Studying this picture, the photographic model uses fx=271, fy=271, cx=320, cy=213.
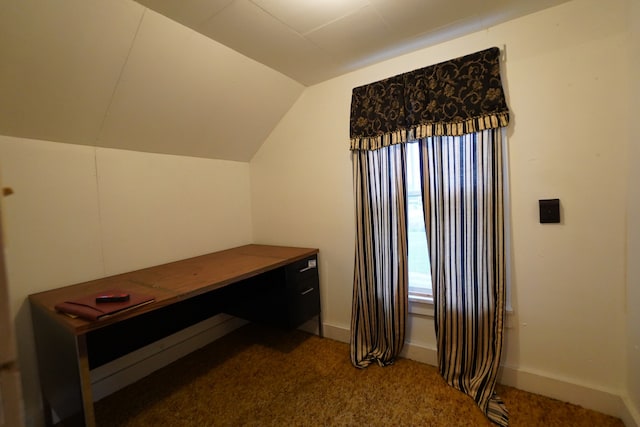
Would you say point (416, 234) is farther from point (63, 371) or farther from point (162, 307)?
point (63, 371)

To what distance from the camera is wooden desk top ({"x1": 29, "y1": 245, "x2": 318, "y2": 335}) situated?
4.07 ft

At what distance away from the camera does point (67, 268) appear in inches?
64.8

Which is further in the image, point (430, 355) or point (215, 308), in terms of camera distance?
point (215, 308)

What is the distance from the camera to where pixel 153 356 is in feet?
6.59

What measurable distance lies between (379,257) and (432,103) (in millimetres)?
1115

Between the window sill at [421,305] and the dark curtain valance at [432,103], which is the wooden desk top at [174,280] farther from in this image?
the dark curtain valance at [432,103]

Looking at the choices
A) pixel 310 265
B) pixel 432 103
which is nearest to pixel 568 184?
pixel 432 103

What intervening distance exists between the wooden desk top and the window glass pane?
810 millimetres

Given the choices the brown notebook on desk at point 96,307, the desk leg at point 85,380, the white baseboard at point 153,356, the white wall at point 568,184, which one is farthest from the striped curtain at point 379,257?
the desk leg at point 85,380

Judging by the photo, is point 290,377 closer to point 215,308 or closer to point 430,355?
point 215,308

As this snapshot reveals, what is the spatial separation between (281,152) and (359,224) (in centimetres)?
A: 107

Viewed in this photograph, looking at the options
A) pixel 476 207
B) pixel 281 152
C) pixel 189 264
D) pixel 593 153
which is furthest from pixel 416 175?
pixel 189 264

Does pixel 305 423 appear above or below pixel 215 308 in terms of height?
below

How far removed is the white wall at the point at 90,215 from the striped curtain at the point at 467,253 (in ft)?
6.12
